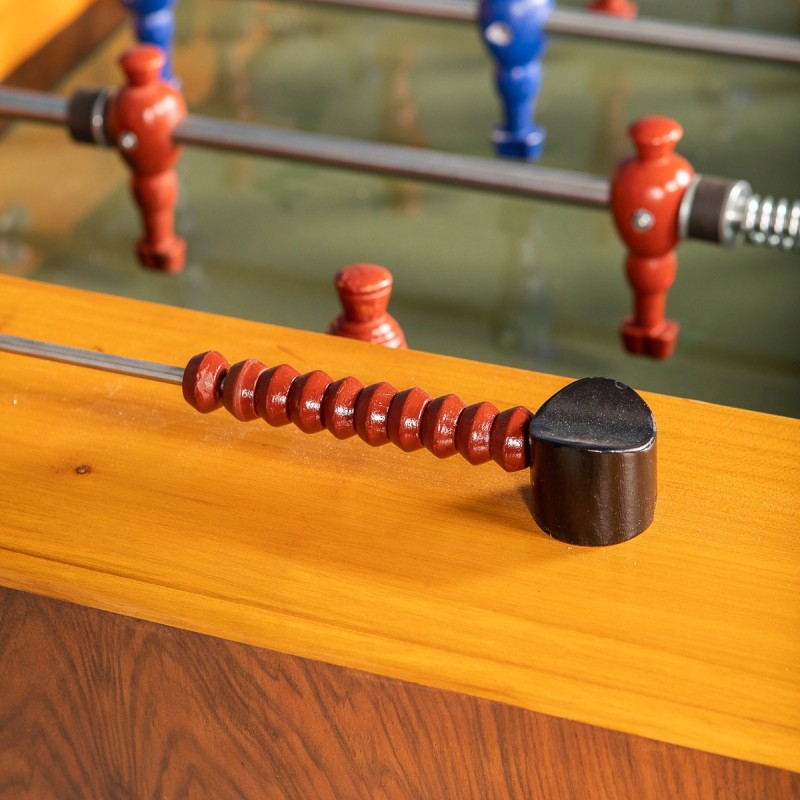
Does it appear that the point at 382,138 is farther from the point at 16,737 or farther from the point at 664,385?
the point at 16,737

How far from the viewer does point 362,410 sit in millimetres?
714

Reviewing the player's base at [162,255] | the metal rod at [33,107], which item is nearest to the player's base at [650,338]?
the player's base at [162,255]

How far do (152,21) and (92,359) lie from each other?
44.8 inches

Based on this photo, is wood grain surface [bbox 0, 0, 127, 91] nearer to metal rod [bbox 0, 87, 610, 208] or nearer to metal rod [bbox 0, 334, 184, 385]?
metal rod [bbox 0, 87, 610, 208]

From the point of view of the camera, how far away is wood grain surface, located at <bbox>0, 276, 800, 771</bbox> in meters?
0.63

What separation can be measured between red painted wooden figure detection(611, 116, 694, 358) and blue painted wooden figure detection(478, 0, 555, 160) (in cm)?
42

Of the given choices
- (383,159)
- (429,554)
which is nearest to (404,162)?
(383,159)

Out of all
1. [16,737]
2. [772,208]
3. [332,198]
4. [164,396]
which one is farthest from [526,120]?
[16,737]

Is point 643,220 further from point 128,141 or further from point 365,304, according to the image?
point 128,141

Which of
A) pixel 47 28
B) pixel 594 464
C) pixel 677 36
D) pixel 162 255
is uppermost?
pixel 594 464

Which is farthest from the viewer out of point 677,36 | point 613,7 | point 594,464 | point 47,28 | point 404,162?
point 613,7

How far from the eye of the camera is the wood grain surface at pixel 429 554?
2.06 ft

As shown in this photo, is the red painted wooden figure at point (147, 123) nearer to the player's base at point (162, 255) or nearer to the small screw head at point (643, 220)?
the player's base at point (162, 255)

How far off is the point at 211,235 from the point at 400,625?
46.2 inches
